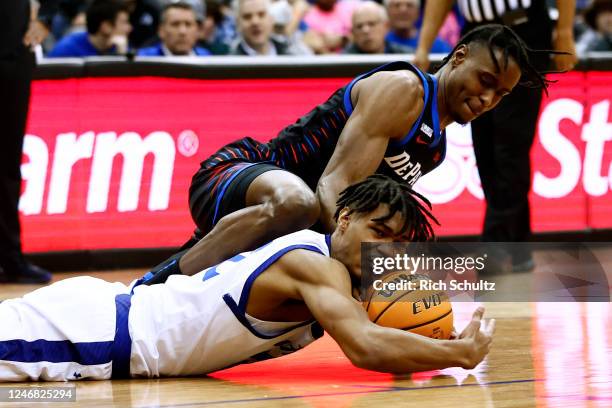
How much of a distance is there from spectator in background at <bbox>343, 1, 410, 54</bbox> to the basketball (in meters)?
5.98

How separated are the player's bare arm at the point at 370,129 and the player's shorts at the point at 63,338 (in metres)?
1.04

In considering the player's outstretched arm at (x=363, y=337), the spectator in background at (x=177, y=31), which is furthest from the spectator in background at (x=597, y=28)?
the player's outstretched arm at (x=363, y=337)

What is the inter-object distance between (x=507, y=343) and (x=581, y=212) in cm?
390

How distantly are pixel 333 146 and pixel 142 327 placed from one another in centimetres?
152

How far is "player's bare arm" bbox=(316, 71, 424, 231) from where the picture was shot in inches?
197

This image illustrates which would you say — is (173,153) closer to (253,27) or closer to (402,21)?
(253,27)

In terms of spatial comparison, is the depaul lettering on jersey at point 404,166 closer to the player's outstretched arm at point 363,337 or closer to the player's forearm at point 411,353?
the player's outstretched arm at point 363,337

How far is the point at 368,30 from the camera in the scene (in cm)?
1034

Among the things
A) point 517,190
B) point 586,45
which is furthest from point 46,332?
point 586,45

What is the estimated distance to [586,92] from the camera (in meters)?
9.13

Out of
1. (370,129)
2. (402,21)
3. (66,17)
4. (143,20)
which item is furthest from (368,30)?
(370,129)

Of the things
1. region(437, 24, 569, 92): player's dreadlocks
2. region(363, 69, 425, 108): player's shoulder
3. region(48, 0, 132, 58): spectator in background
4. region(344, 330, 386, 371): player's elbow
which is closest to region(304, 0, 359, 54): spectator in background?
region(48, 0, 132, 58): spectator in background

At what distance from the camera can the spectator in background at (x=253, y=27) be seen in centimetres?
1012

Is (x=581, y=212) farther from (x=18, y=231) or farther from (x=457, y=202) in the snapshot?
(x=18, y=231)
